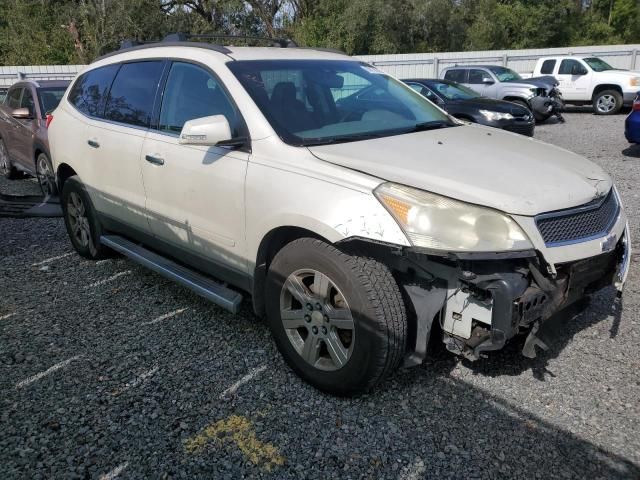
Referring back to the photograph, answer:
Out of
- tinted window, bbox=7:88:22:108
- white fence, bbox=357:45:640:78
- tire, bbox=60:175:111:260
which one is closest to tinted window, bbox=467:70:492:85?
white fence, bbox=357:45:640:78

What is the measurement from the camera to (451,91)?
12.9m

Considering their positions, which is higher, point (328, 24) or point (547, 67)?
point (328, 24)

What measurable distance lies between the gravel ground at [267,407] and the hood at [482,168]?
35.5 inches

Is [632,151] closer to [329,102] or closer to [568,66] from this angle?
[568,66]

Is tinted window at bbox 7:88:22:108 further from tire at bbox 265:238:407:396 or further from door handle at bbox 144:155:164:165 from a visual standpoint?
tire at bbox 265:238:407:396

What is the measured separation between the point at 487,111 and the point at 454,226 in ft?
32.5

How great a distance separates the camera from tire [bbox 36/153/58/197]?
24.7ft

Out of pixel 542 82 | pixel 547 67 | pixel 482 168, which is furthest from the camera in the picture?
pixel 547 67

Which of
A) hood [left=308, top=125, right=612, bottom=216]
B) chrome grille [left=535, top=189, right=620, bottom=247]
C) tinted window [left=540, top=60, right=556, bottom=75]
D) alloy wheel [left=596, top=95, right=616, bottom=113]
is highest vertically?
hood [left=308, top=125, right=612, bottom=216]

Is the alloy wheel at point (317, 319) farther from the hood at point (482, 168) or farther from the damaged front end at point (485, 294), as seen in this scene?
the hood at point (482, 168)

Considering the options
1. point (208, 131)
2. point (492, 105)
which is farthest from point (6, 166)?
point (492, 105)

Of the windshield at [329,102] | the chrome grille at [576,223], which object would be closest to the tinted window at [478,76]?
the windshield at [329,102]

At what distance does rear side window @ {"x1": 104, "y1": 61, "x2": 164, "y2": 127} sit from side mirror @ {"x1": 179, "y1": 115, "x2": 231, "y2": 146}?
104 centimetres

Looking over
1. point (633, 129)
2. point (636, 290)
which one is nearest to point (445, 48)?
point (633, 129)
